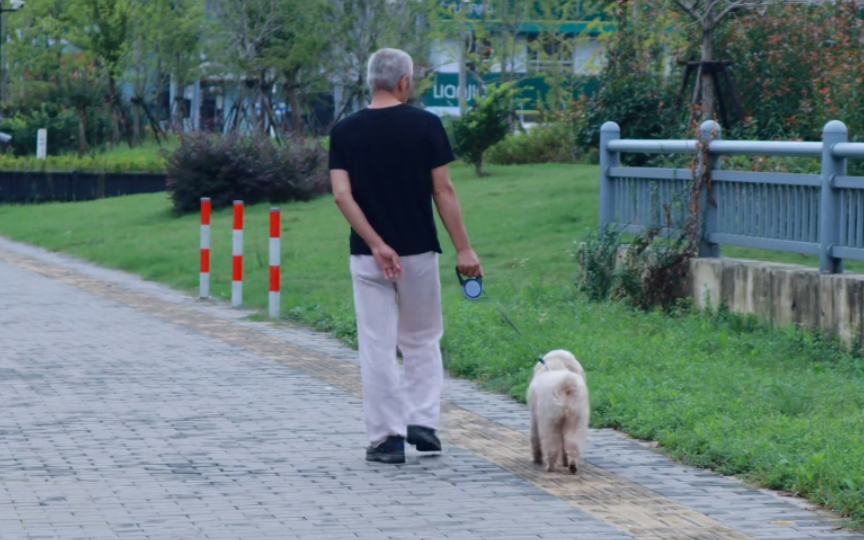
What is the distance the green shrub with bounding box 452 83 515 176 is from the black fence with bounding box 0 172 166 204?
11.4 metres

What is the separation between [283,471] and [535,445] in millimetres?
1127

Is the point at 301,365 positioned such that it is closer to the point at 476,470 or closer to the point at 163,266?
the point at 476,470

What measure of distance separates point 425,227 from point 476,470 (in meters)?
1.12

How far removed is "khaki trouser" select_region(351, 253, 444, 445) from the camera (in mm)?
6582

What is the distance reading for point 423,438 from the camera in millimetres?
6652

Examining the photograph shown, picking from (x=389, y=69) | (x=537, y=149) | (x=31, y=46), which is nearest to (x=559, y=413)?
(x=389, y=69)

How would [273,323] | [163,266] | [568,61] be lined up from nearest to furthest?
1. [273,323]
2. [163,266]
3. [568,61]

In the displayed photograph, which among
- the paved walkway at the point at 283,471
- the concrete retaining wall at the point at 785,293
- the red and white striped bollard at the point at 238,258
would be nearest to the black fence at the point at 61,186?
the red and white striped bollard at the point at 238,258

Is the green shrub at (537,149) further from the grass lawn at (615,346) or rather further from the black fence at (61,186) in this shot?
the black fence at (61,186)

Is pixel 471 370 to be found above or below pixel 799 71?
below

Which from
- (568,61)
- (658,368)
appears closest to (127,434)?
(658,368)

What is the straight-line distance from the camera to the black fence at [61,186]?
34406mm

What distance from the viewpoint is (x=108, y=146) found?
158 feet

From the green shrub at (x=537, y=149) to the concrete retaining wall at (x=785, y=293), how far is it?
1876cm
